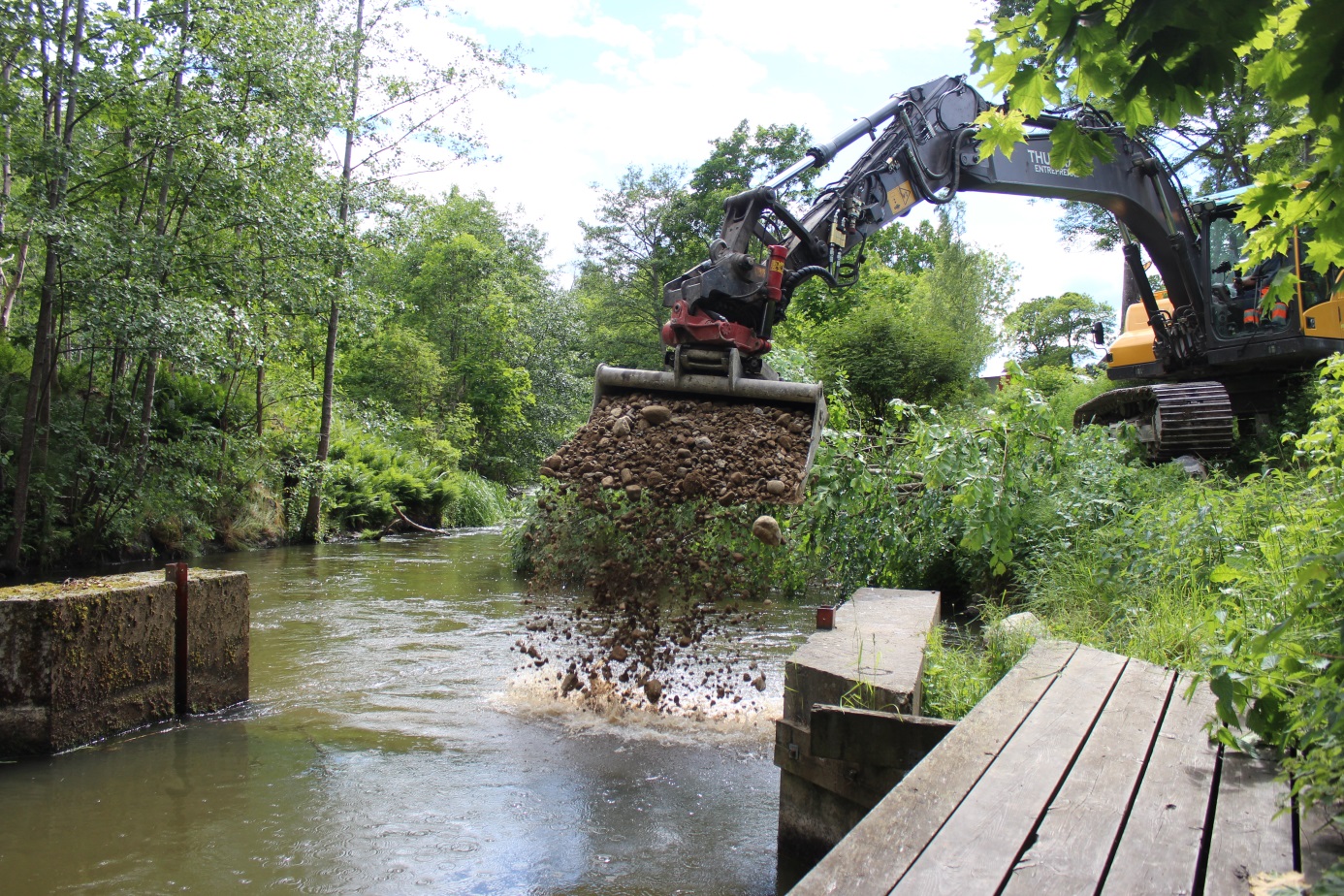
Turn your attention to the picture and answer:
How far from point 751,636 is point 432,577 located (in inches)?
208

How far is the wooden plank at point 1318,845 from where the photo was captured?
1841mm

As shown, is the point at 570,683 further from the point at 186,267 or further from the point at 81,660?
the point at 186,267

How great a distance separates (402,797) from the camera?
4.13 metres

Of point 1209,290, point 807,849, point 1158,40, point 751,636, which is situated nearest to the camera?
point 1158,40

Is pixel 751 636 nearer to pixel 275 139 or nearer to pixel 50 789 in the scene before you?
pixel 50 789

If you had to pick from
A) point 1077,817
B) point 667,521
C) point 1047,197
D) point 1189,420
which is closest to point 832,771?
point 1077,817

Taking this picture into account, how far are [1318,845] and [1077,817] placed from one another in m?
0.45

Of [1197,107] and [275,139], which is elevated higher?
[275,139]

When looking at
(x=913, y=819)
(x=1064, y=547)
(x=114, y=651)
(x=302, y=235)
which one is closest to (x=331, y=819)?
(x=114, y=651)

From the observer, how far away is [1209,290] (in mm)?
9328

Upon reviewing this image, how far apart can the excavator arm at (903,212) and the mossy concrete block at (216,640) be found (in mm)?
2965

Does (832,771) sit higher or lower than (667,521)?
lower

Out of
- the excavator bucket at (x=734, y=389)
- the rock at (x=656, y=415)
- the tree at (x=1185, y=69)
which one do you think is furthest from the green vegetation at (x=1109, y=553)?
the rock at (x=656, y=415)

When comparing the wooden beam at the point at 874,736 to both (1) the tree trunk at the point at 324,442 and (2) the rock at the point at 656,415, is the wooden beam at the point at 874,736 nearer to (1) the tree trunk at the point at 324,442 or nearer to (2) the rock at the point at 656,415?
(2) the rock at the point at 656,415
